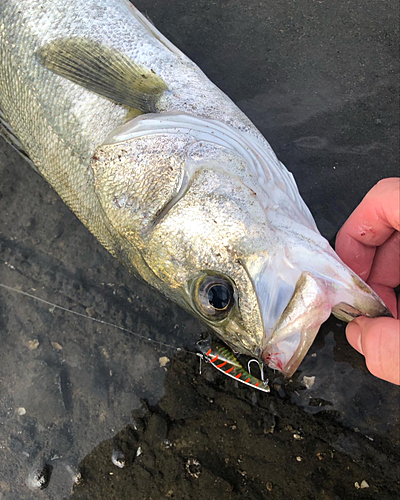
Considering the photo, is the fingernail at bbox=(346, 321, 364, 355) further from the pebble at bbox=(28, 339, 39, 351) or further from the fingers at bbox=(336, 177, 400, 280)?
the pebble at bbox=(28, 339, 39, 351)

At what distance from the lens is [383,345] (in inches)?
61.5

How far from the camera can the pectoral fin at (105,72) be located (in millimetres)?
1908

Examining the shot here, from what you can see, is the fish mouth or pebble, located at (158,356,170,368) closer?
the fish mouth

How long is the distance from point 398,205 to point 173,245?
111 cm

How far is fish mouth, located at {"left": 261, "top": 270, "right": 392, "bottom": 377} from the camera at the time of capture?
143 centimetres

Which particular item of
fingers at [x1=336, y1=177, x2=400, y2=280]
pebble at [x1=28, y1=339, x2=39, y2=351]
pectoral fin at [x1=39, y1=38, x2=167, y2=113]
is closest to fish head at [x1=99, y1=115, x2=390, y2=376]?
pectoral fin at [x1=39, y1=38, x2=167, y2=113]

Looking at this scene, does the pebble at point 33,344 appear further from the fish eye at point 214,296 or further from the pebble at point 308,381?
the pebble at point 308,381

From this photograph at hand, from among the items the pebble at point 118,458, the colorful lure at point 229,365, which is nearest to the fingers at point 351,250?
the colorful lure at point 229,365

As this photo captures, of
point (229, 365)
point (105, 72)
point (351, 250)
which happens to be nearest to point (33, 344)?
point (229, 365)

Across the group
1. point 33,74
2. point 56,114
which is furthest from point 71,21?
point 56,114

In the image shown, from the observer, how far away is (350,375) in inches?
100

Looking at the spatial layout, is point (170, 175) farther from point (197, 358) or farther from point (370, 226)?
point (197, 358)

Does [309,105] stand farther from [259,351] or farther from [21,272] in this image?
[21,272]

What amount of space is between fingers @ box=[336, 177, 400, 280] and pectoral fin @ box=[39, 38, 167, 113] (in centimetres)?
125
